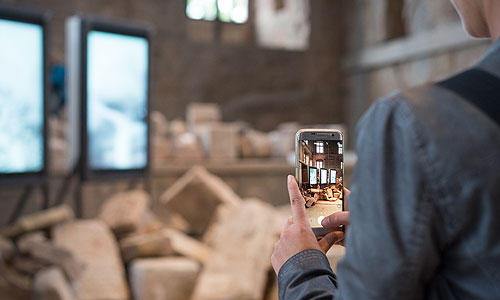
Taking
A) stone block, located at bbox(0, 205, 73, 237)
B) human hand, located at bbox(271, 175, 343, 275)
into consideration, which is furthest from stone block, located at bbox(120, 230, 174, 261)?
human hand, located at bbox(271, 175, 343, 275)

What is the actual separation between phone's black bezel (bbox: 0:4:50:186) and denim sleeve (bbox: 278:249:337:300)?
3435mm

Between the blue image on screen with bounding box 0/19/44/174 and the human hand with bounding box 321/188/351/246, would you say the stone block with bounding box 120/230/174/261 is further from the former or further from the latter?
the human hand with bounding box 321/188/351/246

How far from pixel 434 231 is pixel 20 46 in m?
3.89

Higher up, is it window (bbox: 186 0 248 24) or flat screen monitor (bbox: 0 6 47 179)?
window (bbox: 186 0 248 24)

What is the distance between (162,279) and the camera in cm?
380

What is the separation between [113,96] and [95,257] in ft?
4.65

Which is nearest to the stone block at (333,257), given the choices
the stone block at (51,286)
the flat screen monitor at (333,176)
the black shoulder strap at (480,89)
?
the flat screen monitor at (333,176)

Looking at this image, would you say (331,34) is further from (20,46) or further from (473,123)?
(473,123)

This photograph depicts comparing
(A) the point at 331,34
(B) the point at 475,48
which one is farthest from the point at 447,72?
(A) the point at 331,34

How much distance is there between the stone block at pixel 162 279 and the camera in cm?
375

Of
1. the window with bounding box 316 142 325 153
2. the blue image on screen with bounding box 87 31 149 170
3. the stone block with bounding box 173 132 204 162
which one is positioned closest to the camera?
the window with bounding box 316 142 325 153

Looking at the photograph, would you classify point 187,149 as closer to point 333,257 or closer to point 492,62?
point 333,257

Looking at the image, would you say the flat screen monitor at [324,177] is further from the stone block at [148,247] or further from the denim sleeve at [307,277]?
the stone block at [148,247]

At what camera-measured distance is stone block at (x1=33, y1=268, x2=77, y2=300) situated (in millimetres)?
3301
